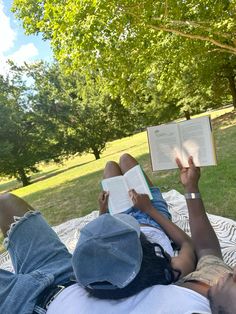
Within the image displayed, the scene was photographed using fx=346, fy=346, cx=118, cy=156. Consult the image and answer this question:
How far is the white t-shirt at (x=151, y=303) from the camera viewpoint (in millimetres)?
1240

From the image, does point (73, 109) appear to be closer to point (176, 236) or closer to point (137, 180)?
point (137, 180)

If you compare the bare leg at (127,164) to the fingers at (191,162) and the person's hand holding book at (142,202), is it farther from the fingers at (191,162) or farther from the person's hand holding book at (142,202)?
the fingers at (191,162)

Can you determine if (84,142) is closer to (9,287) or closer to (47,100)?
(47,100)

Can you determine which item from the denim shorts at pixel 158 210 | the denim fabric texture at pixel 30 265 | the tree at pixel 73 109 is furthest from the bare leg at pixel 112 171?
the tree at pixel 73 109

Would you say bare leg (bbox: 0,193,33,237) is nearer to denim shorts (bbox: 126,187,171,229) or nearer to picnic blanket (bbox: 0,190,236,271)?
denim shorts (bbox: 126,187,171,229)

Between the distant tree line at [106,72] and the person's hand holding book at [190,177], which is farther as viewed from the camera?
the distant tree line at [106,72]

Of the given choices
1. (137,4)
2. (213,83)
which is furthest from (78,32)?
(213,83)

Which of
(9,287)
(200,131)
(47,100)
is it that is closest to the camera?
(9,287)

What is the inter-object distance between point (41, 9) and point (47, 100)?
30.0 feet

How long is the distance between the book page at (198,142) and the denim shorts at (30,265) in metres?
1.05

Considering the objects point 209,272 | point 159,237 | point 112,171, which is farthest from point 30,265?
point 112,171

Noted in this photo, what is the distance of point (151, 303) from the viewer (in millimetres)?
1276

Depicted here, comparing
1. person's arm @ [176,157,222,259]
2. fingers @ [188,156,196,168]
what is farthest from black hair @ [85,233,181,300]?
fingers @ [188,156,196,168]

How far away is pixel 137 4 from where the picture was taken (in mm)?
7234
